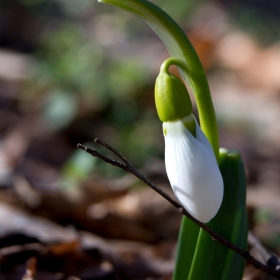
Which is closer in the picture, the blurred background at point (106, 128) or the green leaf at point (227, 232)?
the green leaf at point (227, 232)

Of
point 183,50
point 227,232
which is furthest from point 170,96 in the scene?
point 227,232

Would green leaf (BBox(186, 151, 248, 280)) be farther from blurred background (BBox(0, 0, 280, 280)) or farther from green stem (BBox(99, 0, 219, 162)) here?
blurred background (BBox(0, 0, 280, 280))

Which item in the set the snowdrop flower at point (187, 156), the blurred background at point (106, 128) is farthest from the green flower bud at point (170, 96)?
the blurred background at point (106, 128)

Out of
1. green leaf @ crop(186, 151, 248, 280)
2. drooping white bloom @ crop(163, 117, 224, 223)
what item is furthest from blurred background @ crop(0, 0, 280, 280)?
drooping white bloom @ crop(163, 117, 224, 223)

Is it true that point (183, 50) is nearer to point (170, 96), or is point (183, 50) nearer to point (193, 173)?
point (170, 96)

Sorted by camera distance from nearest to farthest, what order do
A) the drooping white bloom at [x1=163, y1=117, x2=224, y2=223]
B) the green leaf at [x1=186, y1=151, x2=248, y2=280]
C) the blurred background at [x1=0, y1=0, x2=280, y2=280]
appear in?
the drooping white bloom at [x1=163, y1=117, x2=224, y2=223]
the green leaf at [x1=186, y1=151, x2=248, y2=280]
the blurred background at [x1=0, y1=0, x2=280, y2=280]

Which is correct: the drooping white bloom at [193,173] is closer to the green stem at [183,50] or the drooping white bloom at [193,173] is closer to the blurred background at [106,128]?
the green stem at [183,50]
